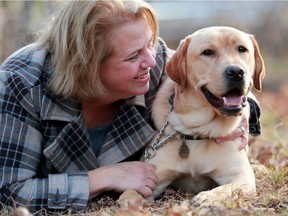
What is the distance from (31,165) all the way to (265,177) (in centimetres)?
165

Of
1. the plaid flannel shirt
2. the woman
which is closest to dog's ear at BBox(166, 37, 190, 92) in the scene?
the woman

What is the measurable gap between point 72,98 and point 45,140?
324mm

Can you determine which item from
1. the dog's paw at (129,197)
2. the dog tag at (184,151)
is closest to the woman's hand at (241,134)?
the dog tag at (184,151)

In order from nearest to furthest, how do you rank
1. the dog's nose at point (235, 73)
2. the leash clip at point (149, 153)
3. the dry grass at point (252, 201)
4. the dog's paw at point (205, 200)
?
the dry grass at point (252, 201) < the dog's paw at point (205, 200) < the dog's nose at point (235, 73) < the leash clip at point (149, 153)

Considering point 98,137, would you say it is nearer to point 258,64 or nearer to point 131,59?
point 131,59

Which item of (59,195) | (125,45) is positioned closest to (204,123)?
(125,45)

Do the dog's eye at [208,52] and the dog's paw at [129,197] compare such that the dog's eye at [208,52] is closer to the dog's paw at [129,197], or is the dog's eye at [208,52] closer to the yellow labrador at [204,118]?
the yellow labrador at [204,118]

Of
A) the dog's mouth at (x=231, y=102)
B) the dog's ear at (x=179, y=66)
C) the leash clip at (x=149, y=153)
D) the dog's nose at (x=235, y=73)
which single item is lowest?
the leash clip at (x=149, y=153)

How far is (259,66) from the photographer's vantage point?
464 cm

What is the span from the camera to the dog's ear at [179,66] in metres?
4.56

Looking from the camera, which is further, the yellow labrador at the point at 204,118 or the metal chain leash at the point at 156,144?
the metal chain leash at the point at 156,144

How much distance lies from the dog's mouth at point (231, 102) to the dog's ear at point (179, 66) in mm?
278

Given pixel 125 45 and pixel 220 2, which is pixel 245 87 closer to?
pixel 125 45

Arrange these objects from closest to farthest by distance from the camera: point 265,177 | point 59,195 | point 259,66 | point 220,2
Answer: point 59,195 < point 259,66 < point 265,177 < point 220,2
